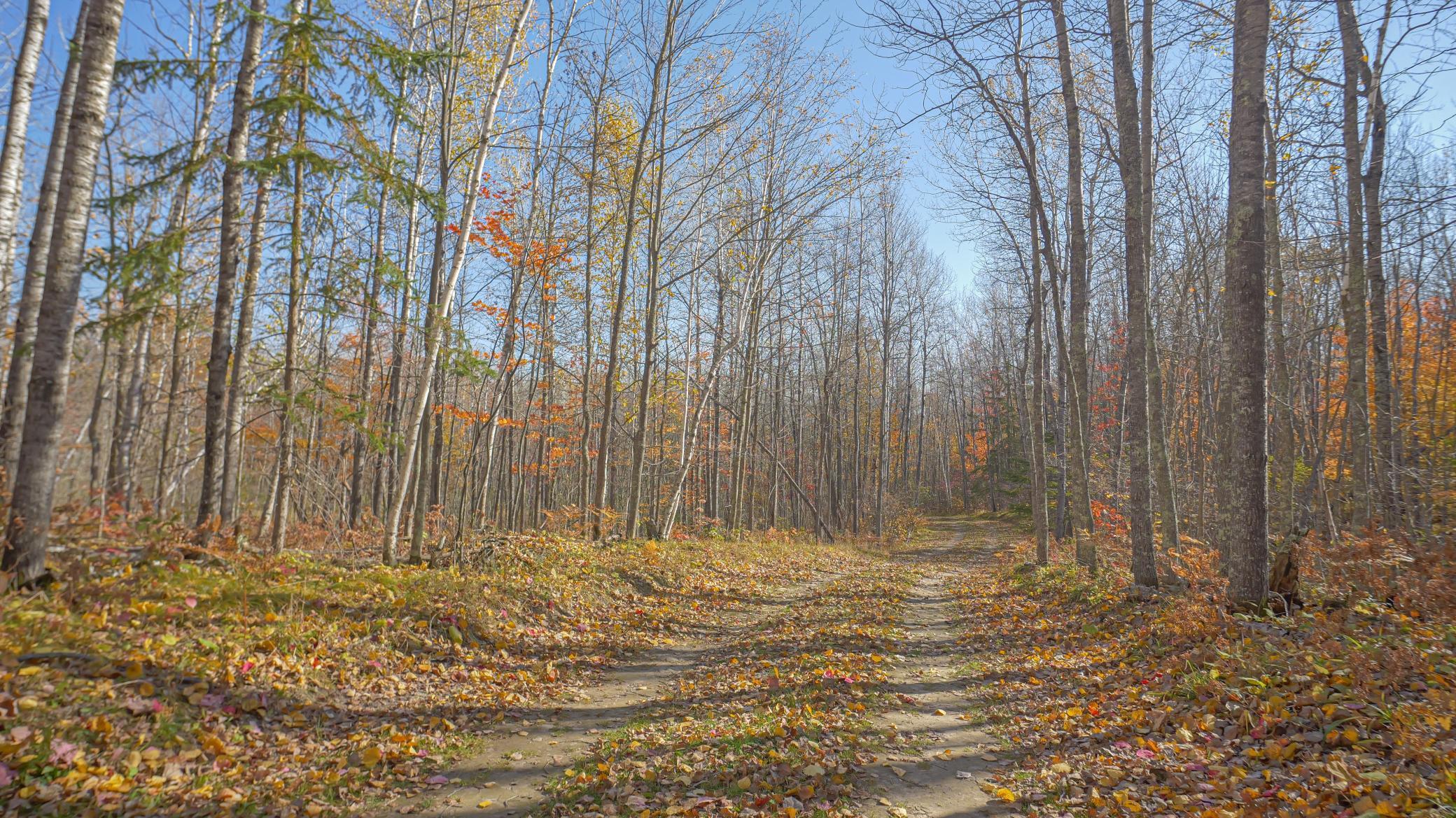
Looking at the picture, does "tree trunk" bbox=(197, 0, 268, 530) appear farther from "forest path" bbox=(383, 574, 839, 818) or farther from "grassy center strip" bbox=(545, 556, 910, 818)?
"grassy center strip" bbox=(545, 556, 910, 818)

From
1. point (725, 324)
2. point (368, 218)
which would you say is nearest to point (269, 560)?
point (368, 218)

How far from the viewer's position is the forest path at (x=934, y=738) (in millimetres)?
4074

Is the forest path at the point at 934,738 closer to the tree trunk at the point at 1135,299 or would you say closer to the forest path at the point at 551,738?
the forest path at the point at 551,738

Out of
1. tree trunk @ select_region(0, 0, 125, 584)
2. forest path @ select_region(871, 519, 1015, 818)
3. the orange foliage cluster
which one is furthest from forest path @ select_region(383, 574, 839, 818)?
tree trunk @ select_region(0, 0, 125, 584)

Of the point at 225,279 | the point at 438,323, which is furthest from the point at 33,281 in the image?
the point at 438,323

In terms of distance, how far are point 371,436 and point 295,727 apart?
3.34 m

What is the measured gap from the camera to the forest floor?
3.77 meters

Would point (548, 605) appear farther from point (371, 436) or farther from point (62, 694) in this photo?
point (62, 694)

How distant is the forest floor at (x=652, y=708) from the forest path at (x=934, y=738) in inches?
1.1

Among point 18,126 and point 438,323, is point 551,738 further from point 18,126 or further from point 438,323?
point 18,126

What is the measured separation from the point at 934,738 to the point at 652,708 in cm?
244

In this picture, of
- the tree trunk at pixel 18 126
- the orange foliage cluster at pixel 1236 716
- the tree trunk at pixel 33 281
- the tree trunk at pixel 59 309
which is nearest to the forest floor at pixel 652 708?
the orange foliage cluster at pixel 1236 716

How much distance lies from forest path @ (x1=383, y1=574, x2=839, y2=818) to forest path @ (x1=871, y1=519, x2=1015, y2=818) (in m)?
2.19

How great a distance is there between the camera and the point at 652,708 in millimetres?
5902
